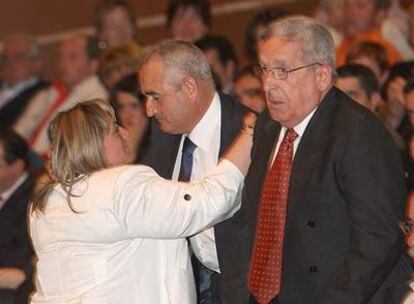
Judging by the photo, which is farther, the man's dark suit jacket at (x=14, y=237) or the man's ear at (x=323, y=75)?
the man's dark suit jacket at (x=14, y=237)

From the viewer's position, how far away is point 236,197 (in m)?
5.52

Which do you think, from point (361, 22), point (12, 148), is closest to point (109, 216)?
point (12, 148)

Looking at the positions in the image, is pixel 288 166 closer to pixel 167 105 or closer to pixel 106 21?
pixel 167 105

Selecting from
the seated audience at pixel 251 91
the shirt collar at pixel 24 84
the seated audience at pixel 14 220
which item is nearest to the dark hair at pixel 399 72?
the seated audience at pixel 251 91

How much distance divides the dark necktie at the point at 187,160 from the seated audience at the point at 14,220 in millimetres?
1135

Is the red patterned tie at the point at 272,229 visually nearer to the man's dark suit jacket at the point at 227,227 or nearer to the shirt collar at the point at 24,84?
the man's dark suit jacket at the point at 227,227

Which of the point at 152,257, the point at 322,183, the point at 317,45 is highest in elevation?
the point at 317,45

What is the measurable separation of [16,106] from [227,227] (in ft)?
14.1

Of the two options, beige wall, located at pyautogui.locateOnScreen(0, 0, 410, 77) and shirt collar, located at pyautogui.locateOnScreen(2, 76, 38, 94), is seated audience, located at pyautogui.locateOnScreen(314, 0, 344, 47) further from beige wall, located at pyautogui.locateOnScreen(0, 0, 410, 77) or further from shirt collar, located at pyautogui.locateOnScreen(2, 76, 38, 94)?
shirt collar, located at pyautogui.locateOnScreen(2, 76, 38, 94)

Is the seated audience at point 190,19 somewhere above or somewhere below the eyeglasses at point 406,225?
below

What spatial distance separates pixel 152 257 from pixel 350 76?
6.91 feet

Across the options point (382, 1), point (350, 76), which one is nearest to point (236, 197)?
point (350, 76)

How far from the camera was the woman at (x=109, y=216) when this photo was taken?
5285mm

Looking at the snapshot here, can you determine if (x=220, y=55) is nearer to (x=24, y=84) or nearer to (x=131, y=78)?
(x=131, y=78)
